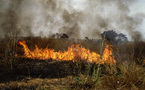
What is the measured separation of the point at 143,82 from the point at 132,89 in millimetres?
327

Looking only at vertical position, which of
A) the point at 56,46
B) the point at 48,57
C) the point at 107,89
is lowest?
the point at 107,89

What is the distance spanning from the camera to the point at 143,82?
2674 millimetres

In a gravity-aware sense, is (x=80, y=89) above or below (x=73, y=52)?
below

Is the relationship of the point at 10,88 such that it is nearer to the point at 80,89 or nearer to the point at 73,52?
the point at 80,89

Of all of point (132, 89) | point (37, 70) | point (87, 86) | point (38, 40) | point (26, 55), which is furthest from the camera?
point (38, 40)

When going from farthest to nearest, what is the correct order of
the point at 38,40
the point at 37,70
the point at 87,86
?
the point at 38,40, the point at 37,70, the point at 87,86

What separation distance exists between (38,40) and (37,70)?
3355 millimetres

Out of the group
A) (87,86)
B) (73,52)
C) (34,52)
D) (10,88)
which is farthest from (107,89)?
(34,52)

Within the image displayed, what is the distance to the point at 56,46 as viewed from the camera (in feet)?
27.2

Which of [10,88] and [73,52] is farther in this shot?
[73,52]

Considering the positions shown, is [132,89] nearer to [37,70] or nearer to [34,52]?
[37,70]

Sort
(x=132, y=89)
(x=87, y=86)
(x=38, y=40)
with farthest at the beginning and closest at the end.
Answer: (x=38, y=40) → (x=87, y=86) → (x=132, y=89)

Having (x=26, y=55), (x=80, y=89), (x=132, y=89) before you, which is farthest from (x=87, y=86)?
(x=26, y=55)

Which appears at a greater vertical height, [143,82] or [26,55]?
[26,55]
